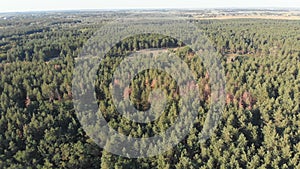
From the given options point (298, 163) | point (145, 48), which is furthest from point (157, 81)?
point (145, 48)

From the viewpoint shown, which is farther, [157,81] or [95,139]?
[157,81]

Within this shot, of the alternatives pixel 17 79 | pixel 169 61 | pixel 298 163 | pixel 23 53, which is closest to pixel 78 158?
pixel 298 163

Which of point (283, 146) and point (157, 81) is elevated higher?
point (157, 81)

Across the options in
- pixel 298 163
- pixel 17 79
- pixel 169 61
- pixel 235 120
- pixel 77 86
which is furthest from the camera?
pixel 169 61

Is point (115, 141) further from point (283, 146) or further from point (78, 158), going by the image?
point (283, 146)

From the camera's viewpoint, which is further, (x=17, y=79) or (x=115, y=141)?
(x=17, y=79)

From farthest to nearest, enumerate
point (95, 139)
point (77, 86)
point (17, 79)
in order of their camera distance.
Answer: point (17, 79)
point (77, 86)
point (95, 139)

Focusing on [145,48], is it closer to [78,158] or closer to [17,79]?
[17,79]

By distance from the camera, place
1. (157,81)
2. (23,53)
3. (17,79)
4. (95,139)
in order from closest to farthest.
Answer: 1. (95,139)
2. (157,81)
3. (17,79)
4. (23,53)

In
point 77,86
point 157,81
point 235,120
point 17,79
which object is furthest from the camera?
point 17,79
